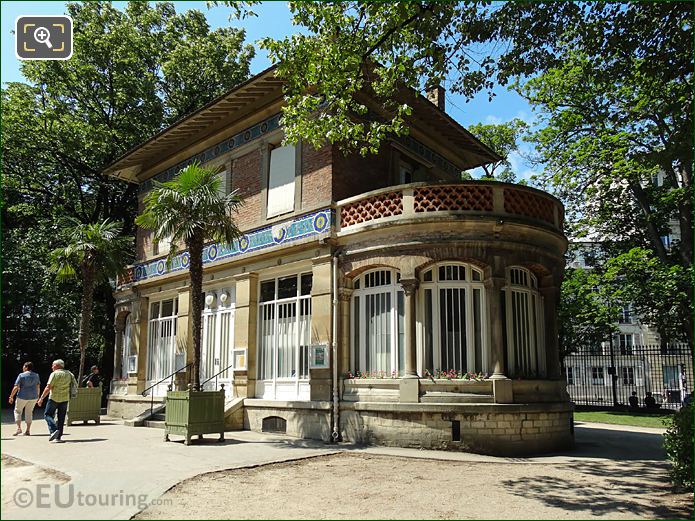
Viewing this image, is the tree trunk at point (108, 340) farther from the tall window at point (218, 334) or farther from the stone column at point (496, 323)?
the stone column at point (496, 323)

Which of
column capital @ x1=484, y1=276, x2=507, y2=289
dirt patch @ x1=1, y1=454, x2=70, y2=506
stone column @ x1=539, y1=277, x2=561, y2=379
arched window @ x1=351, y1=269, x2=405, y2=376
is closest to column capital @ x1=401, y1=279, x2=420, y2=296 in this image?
arched window @ x1=351, y1=269, x2=405, y2=376

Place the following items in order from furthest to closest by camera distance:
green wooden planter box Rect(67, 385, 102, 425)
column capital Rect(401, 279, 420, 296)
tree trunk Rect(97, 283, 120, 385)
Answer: tree trunk Rect(97, 283, 120, 385), green wooden planter box Rect(67, 385, 102, 425), column capital Rect(401, 279, 420, 296)

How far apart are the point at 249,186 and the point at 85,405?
24.6 ft

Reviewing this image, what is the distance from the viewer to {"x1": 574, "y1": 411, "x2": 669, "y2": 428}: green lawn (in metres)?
20.4

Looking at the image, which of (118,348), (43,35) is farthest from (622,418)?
(43,35)

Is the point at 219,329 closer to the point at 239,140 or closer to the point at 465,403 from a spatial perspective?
the point at 239,140

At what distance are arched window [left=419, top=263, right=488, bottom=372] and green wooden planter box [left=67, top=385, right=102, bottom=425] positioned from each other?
31.0 ft

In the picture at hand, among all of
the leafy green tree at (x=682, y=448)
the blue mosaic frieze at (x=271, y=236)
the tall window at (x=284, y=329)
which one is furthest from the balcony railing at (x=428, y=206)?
the leafy green tree at (x=682, y=448)

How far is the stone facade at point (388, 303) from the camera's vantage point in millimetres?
12414

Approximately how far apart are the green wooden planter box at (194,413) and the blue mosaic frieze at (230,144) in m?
7.49

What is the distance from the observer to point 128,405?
19734mm

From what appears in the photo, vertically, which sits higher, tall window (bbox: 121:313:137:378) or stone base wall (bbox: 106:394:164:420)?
tall window (bbox: 121:313:137:378)

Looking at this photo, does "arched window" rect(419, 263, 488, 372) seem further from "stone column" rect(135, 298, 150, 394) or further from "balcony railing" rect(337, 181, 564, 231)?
"stone column" rect(135, 298, 150, 394)

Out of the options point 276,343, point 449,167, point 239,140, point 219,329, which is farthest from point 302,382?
point 449,167
